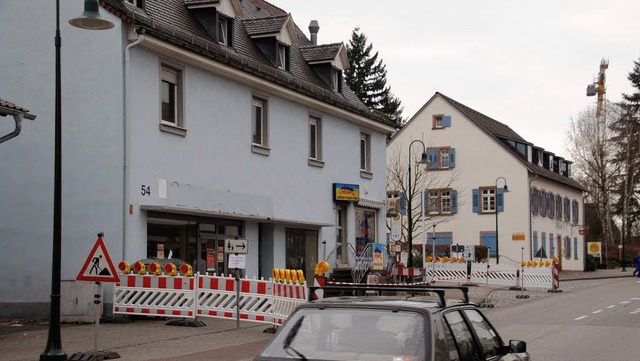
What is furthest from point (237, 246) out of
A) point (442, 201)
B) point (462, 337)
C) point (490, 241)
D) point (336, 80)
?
point (442, 201)

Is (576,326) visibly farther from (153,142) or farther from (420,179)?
(420,179)

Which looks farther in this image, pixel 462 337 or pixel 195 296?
pixel 195 296

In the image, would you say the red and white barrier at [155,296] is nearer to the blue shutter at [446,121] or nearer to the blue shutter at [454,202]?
the blue shutter at [454,202]

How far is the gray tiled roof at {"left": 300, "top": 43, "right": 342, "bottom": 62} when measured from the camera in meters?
31.3

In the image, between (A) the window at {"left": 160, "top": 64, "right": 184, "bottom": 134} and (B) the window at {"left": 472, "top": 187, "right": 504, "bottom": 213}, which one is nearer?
(A) the window at {"left": 160, "top": 64, "right": 184, "bottom": 134}

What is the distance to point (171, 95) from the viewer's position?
21.9 meters

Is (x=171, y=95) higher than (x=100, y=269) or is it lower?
higher

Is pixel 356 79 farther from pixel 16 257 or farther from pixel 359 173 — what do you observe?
pixel 16 257

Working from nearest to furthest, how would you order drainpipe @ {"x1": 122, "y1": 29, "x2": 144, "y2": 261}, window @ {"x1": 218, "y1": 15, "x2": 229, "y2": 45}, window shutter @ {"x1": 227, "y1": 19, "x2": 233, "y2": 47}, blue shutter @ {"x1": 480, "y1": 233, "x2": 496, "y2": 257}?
drainpipe @ {"x1": 122, "y1": 29, "x2": 144, "y2": 261} → window @ {"x1": 218, "y1": 15, "x2": 229, "y2": 45} → window shutter @ {"x1": 227, "y1": 19, "x2": 233, "y2": 47} → blue shutter @ {"x1": 480, "y1": 233, "x2": 496, "y2": 257}

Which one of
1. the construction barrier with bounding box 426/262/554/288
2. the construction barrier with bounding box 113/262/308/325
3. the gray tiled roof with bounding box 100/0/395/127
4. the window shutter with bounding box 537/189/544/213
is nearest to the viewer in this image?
the construction barrier with bounding box 113/262/308/325

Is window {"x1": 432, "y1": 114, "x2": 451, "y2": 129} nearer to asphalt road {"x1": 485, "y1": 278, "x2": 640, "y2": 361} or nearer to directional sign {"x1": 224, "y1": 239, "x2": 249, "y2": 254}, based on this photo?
asphalt road {"x1": 485, "y1": 278, "x2": 640, "y2": 361}

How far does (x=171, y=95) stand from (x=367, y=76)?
50.5 m

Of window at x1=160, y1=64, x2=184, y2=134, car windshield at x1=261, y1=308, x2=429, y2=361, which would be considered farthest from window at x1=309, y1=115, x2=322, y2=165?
car windshield at x1=261, y1=308, x2=429, y2=361

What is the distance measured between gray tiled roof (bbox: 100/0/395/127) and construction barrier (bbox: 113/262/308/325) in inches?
238
